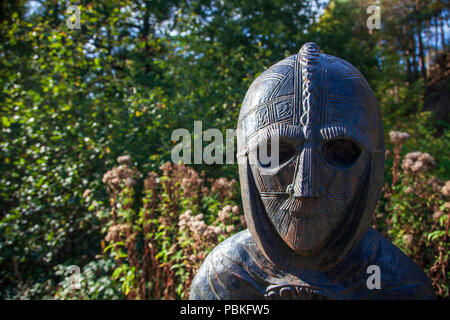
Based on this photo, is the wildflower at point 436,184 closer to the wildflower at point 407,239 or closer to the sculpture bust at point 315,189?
the wildflower at point 407,239

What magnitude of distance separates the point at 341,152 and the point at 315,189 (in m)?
0.28

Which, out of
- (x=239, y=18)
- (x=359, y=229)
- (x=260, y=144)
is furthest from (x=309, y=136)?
(x=239, y=18)

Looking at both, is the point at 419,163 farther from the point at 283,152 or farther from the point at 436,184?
the point at 283,152

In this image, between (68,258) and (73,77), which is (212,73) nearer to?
(73,77)

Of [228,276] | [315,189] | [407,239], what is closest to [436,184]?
[407,239]

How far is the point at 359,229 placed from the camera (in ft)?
6.26

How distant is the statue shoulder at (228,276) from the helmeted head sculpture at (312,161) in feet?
0.61

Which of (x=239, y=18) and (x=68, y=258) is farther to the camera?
(x=239, y=18)

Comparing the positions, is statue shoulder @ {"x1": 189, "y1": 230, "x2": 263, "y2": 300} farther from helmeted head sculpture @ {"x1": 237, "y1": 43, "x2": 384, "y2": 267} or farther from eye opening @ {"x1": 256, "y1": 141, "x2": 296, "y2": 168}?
eye opening @ {"x1": 256, "y1": 141, "x2": 296, "y2": 168}

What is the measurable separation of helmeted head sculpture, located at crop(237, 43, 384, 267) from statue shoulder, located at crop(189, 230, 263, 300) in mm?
186

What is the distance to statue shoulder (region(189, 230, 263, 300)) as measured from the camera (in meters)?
2.09

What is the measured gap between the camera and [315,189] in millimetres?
1803

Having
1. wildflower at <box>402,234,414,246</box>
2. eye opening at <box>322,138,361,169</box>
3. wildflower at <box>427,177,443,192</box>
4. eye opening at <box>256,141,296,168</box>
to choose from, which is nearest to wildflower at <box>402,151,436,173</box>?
wildflower at <box>427,177,443,192</box>
